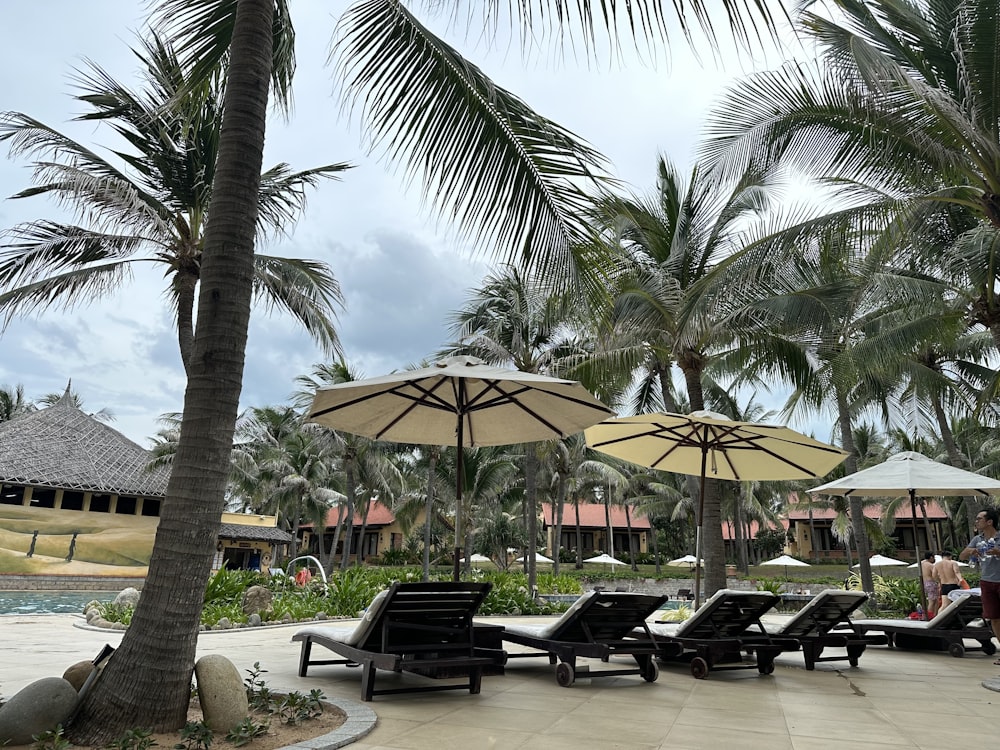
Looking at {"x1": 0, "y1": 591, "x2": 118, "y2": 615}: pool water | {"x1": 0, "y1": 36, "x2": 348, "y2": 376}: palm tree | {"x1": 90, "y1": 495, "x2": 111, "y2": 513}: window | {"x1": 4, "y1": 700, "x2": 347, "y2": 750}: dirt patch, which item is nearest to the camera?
{"x1": 4, "y1": 700, "x2": 347, "y2": 750}: dirt patch

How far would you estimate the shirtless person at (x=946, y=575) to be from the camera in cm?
1023

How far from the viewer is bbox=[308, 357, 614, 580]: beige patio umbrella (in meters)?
5.34

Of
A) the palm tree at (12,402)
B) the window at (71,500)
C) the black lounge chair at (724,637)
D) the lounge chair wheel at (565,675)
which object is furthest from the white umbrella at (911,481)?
the palm tree at (12,402)

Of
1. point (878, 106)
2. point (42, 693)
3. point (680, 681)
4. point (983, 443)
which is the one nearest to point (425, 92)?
point (42, 693)

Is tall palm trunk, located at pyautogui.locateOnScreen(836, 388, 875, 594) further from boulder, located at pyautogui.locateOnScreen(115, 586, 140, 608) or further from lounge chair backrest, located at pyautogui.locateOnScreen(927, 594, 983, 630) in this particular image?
boulder, located at pyautogui.locateOnScreen(115, 586, 140, 608)

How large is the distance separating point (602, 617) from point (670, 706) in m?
1.06

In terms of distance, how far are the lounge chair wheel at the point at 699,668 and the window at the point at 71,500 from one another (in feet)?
84.3

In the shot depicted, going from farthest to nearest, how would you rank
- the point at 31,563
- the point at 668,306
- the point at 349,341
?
the point at 31,563 < the point at 349,341 < the point at 668,306

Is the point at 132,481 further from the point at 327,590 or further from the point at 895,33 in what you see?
the point at 895,33

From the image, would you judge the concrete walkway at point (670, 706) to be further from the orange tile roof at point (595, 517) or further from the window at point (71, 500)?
the orange tile roof at point (595, 517)

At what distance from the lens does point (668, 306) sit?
11.4 meters

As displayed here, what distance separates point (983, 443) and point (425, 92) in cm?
3830

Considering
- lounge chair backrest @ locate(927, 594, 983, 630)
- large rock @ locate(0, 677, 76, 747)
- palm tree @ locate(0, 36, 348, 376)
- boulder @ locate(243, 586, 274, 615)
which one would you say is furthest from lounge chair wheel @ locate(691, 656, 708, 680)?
boulder @ locate(243, 586, 274, 615)

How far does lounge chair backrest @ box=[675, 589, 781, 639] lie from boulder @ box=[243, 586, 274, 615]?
7.27m
